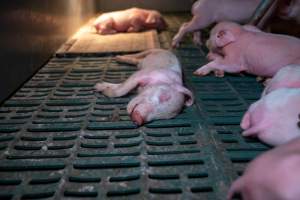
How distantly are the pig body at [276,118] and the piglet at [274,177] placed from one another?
1.12 ft

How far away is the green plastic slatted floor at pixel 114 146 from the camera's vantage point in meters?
1.43

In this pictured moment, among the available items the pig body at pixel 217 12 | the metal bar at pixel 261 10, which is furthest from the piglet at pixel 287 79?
the pig body at pixel 217 12

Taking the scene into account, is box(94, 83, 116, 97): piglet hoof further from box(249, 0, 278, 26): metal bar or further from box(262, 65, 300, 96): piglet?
box(249, 0, 278, 26): metal bar

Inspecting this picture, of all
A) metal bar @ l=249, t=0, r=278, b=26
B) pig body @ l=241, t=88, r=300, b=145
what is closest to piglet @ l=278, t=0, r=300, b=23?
metal bar @ l=249, t=0, r=278, b=26

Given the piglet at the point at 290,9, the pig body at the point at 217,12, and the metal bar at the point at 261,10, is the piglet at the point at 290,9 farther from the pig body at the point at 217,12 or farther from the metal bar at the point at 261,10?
the pig body at the point at 217,12

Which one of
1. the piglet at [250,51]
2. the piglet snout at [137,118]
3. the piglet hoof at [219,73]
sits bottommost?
the piglet hoof at [219,73]

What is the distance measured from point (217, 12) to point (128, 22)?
1.30 metres

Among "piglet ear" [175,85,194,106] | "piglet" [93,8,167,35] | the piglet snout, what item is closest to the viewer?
the piglet snout

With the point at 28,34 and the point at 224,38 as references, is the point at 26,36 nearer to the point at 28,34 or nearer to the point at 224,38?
the point at 28,34

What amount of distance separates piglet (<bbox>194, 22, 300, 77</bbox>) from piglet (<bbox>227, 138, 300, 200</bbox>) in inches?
54.1

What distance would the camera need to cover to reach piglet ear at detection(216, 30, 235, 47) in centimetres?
284

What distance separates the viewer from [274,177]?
1.10 metres

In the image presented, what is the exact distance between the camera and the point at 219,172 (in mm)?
1515

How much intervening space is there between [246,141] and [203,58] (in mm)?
1588
